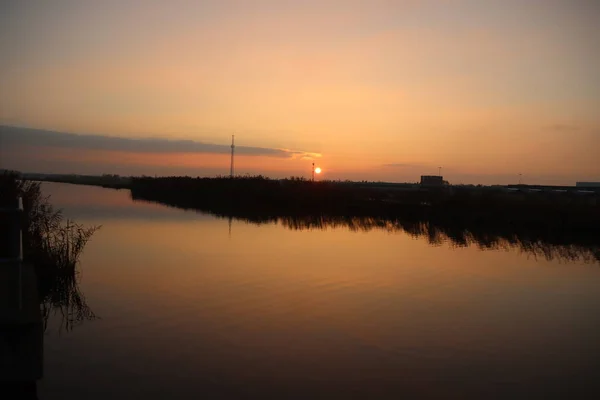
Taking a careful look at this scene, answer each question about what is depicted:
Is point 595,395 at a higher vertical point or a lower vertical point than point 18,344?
lower

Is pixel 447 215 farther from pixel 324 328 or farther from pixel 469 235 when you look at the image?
pixel 324 328

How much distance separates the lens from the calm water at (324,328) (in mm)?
6809

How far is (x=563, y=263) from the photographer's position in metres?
16.3

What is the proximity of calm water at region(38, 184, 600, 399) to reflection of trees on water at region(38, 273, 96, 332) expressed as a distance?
20 centimetres

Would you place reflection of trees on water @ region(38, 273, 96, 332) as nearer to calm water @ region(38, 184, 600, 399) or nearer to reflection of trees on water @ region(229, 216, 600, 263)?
calm water @ region(38, 184, 600, 399)

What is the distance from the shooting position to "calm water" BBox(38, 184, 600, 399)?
268 inches

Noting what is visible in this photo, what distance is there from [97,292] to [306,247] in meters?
8.33

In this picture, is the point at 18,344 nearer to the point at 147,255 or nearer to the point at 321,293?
the point at 321,293

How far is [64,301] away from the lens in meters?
10.2

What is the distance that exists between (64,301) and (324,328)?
4748 millimetres

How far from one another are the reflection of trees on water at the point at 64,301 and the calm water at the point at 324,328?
198mm

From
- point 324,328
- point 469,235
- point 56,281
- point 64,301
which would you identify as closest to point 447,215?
point 469,235

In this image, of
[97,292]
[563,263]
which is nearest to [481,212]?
[563,263]

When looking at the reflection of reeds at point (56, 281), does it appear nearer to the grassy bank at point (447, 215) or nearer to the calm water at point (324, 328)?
the calm water at point (324, 328)
